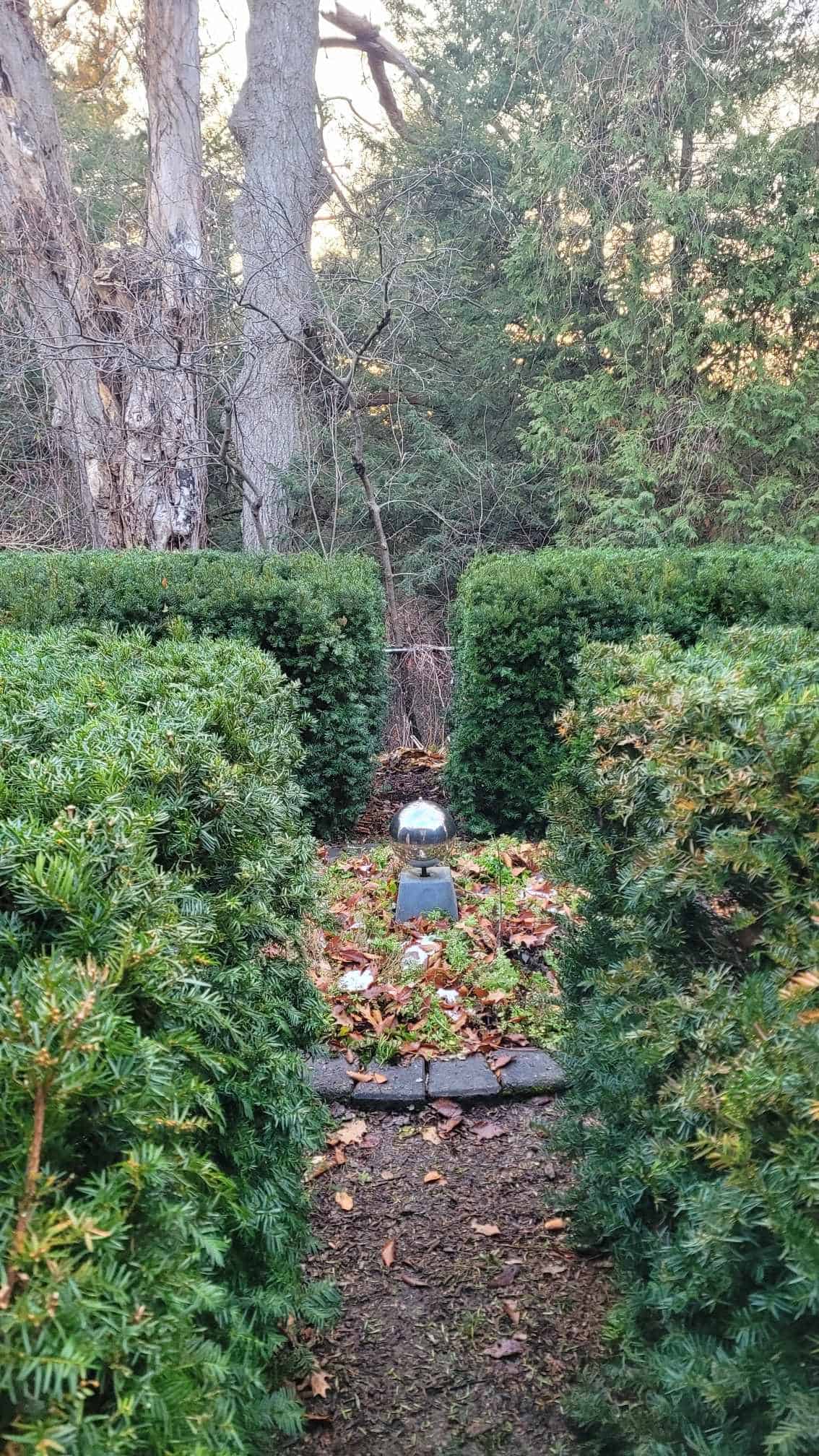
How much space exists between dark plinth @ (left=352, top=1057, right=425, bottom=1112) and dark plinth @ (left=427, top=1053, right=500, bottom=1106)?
0.15ft

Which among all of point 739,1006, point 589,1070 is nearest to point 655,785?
point 739,1006

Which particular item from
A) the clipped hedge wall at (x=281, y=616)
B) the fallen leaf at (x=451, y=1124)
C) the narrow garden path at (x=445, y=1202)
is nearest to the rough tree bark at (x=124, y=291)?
the clipped hedge wall at (x=281, y=616)

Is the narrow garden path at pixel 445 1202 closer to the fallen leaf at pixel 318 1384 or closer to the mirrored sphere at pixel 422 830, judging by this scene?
the fallen leaf at pixel 318 1384

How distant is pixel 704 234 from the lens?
31.8 feet

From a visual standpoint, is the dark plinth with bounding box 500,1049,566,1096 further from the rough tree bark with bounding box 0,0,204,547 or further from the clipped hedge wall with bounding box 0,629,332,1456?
the rough tree bark with bounding box 0,0,204,547

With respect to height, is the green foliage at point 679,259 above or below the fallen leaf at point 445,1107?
above

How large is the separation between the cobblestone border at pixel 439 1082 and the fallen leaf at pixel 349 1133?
0.10m

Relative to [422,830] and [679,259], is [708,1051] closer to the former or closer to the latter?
[422,830]

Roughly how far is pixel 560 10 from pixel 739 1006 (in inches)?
506

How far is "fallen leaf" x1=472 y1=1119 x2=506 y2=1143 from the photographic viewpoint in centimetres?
308

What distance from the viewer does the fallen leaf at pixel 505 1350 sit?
2201mm

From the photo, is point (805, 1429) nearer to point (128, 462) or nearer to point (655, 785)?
point (655, 785)

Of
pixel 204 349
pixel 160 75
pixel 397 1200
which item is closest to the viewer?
pixel 397 1200

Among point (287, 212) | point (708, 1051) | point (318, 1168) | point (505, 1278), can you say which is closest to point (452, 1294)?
point (505, 1278)
